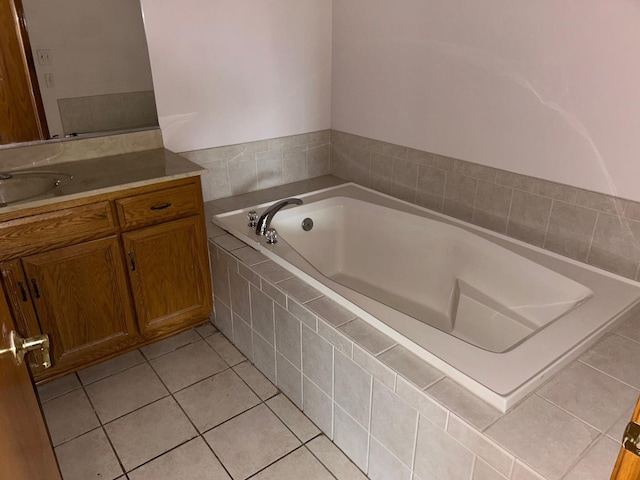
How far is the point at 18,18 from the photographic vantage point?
1874mm

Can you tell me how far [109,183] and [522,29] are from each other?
1.72 meters

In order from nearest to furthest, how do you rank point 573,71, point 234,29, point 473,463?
point 473,463 → point 573,71 → point 234,29

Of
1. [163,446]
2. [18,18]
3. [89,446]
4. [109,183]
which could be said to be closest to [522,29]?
[109,183]

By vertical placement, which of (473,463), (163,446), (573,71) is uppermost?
(573,71)

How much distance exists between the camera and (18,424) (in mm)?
781

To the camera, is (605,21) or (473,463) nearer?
(473,463)

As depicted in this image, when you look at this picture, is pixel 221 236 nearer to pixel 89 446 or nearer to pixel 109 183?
pixel 109 183

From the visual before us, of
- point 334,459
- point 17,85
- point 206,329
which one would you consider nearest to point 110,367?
point 206,329

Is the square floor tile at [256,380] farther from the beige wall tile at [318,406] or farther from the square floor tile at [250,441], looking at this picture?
the beige wall tile at [318,406]

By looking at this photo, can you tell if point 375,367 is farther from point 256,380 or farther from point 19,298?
point 19,298

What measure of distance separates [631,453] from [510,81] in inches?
67.3

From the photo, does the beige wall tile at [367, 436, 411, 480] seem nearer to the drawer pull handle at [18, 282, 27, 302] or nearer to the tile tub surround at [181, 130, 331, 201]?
the drawer pull handle at [18, 282, 27, 302]

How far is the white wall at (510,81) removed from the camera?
1.67m

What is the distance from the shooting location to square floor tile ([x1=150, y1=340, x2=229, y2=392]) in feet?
6.82
